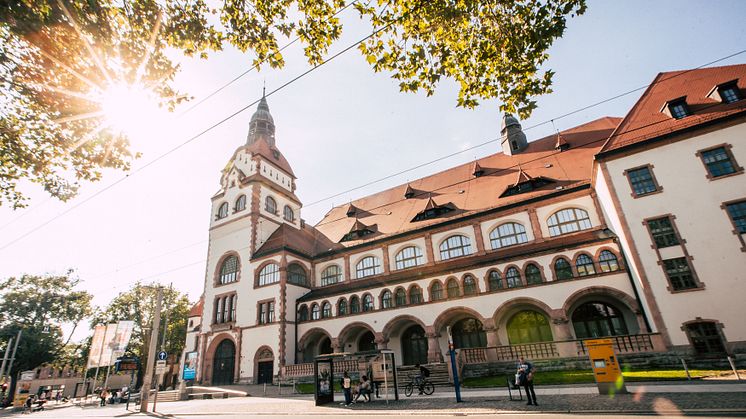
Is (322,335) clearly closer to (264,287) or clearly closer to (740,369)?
(264,287)

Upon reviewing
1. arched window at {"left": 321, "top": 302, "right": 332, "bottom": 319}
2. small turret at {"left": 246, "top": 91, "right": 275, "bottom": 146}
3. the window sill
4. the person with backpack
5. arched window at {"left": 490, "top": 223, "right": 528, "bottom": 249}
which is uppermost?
small turret at {"left": 246, "top": 91, "right": 275, "bottom": 146}

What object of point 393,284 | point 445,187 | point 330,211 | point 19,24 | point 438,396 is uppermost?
point 330,211

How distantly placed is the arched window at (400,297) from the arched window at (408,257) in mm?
2546

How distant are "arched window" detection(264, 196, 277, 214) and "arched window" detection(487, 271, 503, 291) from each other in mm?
21591

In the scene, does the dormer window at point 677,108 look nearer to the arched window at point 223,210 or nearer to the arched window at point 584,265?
the arched window at point 584,265

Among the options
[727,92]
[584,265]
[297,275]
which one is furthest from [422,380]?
[727,92]

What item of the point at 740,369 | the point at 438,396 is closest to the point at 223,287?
the point at 438,396

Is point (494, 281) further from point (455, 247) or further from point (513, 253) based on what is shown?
point (455, 247)

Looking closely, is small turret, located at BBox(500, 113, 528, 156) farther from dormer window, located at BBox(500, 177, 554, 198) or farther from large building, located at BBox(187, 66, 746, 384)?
dormer window, located at BBox(500, 177, 554, 198)

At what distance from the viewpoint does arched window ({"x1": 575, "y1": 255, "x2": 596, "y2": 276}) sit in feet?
65.5

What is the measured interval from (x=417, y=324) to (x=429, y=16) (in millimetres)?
21652

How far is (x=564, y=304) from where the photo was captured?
774 inches

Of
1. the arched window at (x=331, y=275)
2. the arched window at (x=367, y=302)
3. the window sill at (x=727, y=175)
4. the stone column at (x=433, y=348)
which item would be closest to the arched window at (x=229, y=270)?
the arched window at (x=331, y=275)

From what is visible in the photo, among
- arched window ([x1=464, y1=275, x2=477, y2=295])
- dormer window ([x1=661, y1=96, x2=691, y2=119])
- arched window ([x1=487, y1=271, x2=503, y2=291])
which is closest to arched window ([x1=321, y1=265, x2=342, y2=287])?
arched window ([x1=464, y1=275, x2=477, y2=295])
